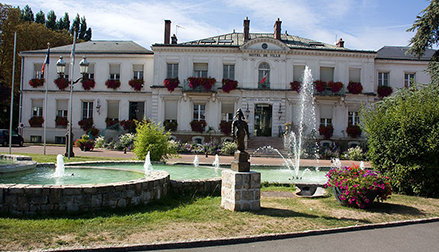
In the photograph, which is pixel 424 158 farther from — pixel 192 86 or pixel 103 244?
pixel 192 86

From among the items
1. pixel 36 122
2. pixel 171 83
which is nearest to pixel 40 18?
pixel 36 122

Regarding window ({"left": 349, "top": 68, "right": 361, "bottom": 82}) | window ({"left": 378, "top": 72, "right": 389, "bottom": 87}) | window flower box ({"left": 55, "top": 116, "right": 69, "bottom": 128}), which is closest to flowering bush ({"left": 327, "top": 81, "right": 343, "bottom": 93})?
window ({"left": 349, "top": 68, "right": 361, "bottom": 82})

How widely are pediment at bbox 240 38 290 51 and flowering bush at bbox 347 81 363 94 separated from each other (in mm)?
6527

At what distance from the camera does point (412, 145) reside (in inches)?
380

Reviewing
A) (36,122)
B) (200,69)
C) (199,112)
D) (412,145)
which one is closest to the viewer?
(412,145)

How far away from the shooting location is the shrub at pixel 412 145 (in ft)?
31.3

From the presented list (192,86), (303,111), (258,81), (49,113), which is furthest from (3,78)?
(303,111)

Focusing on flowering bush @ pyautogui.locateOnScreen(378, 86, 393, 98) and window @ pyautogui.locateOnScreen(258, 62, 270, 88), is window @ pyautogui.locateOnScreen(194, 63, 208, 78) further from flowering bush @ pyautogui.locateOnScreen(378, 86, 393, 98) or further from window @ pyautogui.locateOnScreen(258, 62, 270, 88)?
flowering bush @ pyautogui.locateOnScreen(378, 86, 393, 98)

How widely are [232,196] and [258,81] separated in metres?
24.2

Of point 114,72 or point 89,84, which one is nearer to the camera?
point 89,84

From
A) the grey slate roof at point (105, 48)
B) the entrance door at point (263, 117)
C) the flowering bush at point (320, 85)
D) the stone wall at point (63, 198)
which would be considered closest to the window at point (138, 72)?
the grey slate roof at point (105, 48)

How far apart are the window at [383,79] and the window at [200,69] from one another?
16335 mm

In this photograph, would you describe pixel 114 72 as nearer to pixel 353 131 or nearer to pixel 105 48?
pixel 105 48

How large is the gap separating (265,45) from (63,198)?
26.2 metres
